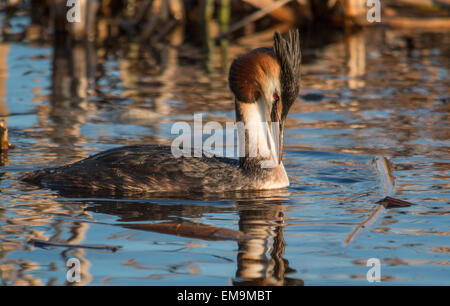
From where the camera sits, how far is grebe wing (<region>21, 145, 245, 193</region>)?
821 cm

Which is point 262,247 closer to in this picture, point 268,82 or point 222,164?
point 222,164

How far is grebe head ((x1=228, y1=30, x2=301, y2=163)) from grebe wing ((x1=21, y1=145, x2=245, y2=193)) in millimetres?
576

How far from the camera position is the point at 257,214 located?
746cm

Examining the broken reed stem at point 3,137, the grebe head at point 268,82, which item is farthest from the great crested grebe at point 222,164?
the broken reed stem at point 3,137

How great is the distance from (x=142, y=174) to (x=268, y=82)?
146cm

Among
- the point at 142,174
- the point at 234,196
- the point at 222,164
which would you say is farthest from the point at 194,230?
the point at 222,164

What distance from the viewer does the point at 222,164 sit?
8516mm

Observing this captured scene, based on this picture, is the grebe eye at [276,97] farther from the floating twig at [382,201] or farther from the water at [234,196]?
the floating twig at [382,201]

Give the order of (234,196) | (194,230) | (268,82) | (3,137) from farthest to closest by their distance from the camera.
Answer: (3,137) < (268,82) < (234,196) < (194,230)

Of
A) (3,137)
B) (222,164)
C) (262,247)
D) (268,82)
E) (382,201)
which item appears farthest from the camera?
(3,137)

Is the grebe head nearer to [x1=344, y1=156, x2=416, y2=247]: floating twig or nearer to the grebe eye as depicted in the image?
the grebe eye

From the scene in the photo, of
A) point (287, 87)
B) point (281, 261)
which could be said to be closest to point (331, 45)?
point (287, 87)

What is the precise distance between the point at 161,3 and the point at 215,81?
4.00m

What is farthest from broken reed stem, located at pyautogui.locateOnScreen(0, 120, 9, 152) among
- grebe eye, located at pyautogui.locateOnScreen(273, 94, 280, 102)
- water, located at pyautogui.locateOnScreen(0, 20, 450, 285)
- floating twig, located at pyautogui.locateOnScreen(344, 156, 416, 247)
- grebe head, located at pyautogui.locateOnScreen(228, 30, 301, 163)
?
floating twig, located at pyautogui.locateOnScreen(344, 156, 416, 247)
